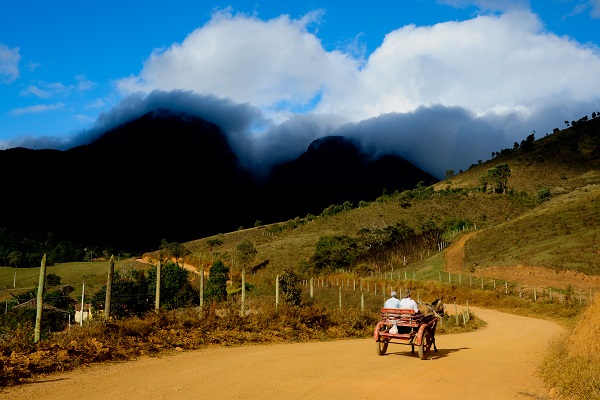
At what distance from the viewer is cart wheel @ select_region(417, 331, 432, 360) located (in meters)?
12.0

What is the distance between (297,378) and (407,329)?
478 cm

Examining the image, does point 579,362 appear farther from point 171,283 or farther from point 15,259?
point 15,259

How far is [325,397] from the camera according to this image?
24.3 ft

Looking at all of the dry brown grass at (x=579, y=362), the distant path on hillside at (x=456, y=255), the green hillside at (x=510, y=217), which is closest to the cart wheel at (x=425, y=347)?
the dry brown grass at (x=579, y=362)

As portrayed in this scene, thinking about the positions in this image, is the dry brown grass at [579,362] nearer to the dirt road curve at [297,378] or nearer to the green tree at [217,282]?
the dirt road curve at [297,378]

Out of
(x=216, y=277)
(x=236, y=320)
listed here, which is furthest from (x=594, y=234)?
(x=236, y=320)

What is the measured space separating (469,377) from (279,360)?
4.40 m

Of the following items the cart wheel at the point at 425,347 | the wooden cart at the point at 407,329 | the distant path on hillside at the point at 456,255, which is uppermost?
the distant path on hillside at the point at 456,255

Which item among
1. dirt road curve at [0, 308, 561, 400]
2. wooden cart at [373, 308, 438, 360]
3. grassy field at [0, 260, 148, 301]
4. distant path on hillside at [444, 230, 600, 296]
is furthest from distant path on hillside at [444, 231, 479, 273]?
grassy field at [0, 260, 148, 301]

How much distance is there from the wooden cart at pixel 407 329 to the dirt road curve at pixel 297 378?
0.40 m

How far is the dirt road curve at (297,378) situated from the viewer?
7715 mm

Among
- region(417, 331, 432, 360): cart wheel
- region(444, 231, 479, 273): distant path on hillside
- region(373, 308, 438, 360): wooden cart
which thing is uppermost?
region(444, 231, 479, 273): distant path on hillside

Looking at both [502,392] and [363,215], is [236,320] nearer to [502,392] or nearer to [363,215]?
[502,392]

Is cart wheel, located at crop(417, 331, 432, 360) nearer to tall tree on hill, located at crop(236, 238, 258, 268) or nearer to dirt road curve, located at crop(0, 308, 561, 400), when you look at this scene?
dirt road curve, located at crop(0, 308, 561, 400)
